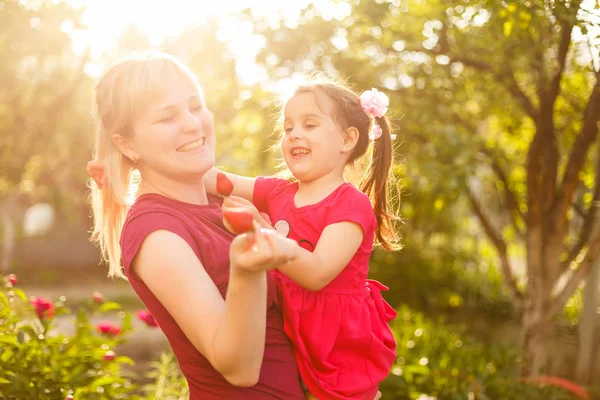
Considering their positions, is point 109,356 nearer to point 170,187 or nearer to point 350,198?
point 170,187

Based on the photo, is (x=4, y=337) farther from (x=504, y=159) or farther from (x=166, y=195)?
(x=504, y=159)

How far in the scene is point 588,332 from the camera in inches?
283

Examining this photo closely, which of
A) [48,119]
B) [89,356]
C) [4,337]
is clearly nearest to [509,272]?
[89,356]

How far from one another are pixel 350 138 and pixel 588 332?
5995mm

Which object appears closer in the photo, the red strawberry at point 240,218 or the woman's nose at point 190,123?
the red strawberry at point 240,218

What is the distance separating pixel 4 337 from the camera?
2961mm

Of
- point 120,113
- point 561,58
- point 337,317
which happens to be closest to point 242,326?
point 337,317

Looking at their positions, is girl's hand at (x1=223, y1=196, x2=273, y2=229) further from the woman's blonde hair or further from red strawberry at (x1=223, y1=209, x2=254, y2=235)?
the woman's blonde hair

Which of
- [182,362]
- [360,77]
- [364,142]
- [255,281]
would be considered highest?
[255,281]

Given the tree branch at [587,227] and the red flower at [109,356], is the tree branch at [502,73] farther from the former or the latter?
the red flower at [109,356]

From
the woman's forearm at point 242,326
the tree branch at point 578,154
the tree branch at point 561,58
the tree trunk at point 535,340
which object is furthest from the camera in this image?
the tree trunk at point 535,340

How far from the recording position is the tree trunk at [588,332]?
711cm

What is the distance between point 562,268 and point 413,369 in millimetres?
1541

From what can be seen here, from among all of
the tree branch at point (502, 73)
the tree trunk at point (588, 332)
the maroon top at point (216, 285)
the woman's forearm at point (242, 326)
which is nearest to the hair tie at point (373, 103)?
the maroon top at point (216, 285)
